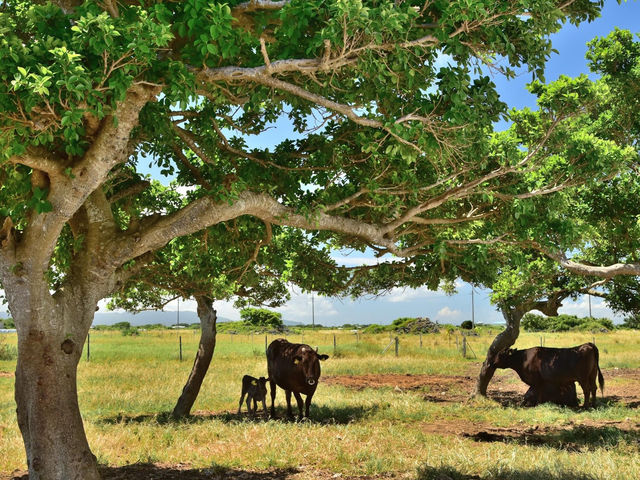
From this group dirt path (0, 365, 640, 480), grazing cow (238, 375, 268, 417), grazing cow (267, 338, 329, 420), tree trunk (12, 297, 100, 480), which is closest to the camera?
tree trunk (12, 297, 100, 480)

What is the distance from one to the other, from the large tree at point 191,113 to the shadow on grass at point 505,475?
4.46 meters

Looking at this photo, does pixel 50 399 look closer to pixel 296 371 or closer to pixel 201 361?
pixel 296 371

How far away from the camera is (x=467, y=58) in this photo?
316 inches

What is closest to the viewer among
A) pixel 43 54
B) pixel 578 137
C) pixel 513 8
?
pixel 43 54

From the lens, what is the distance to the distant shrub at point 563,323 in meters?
88.6

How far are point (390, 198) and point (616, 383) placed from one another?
2299cm

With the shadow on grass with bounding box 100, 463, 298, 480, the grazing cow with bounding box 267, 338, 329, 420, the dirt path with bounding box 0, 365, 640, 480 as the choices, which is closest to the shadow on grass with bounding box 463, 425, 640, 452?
the dirt path with bounding box 0, 365, 640, 480

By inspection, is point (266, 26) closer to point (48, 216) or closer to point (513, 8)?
point (513, 8)

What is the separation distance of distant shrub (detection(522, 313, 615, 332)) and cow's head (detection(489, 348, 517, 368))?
70647 millimetres

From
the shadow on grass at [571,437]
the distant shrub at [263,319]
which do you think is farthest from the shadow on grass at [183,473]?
the distant shrub at [263,319]

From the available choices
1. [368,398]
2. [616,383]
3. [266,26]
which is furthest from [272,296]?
[616,383]

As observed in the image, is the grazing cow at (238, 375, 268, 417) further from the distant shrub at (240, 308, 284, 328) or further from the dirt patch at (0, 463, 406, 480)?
the distant shrub at (240, 308, 284, 328)

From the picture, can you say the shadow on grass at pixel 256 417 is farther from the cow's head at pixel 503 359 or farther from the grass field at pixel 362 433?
the cow's head at pixel 503 359

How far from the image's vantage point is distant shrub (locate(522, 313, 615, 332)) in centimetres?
8856
